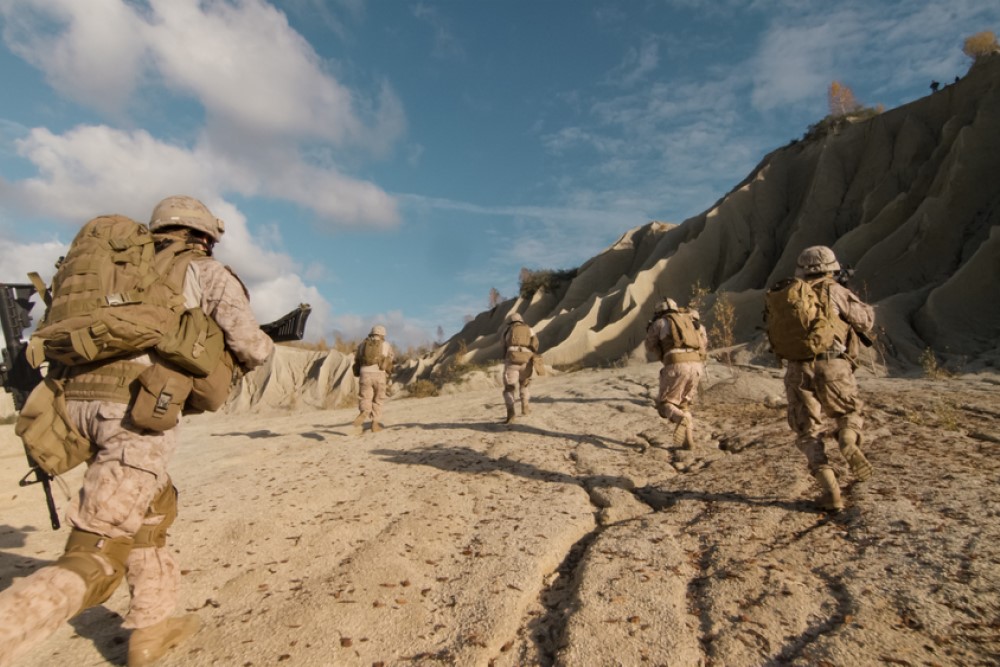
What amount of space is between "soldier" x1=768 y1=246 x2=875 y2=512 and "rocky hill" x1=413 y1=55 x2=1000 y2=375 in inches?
304

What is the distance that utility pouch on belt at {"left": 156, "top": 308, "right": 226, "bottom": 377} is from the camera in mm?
2271

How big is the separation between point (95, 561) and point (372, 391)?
6938 millimetres

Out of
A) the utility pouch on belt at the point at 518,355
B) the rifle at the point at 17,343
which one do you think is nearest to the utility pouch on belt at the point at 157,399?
the rifle at the point at 17,343

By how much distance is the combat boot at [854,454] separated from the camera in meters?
3.66

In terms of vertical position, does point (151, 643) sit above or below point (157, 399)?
below

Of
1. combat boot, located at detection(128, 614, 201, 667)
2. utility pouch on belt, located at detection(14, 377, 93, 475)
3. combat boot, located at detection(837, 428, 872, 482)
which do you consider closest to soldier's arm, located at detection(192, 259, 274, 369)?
utility pouch on belt, located at detection(14, 377, 93, 475)

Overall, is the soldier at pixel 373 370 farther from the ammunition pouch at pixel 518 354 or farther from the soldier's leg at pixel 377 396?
the ammunition pouch at pixel 518 354

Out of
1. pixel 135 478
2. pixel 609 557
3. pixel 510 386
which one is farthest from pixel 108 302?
pixel 510 386

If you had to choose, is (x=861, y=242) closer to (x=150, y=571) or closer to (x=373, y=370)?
(x=373, y=370)

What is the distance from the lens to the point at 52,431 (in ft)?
7.42

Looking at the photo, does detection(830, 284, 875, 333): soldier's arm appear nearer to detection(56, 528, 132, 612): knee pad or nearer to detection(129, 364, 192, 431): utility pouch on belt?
detection(129, 364, 192, 431): utility pouch on belt

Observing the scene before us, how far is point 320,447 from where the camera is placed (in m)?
7.98

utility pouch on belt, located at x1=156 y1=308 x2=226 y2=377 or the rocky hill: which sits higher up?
the rocky hill

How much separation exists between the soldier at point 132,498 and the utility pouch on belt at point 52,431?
0.04 meters
